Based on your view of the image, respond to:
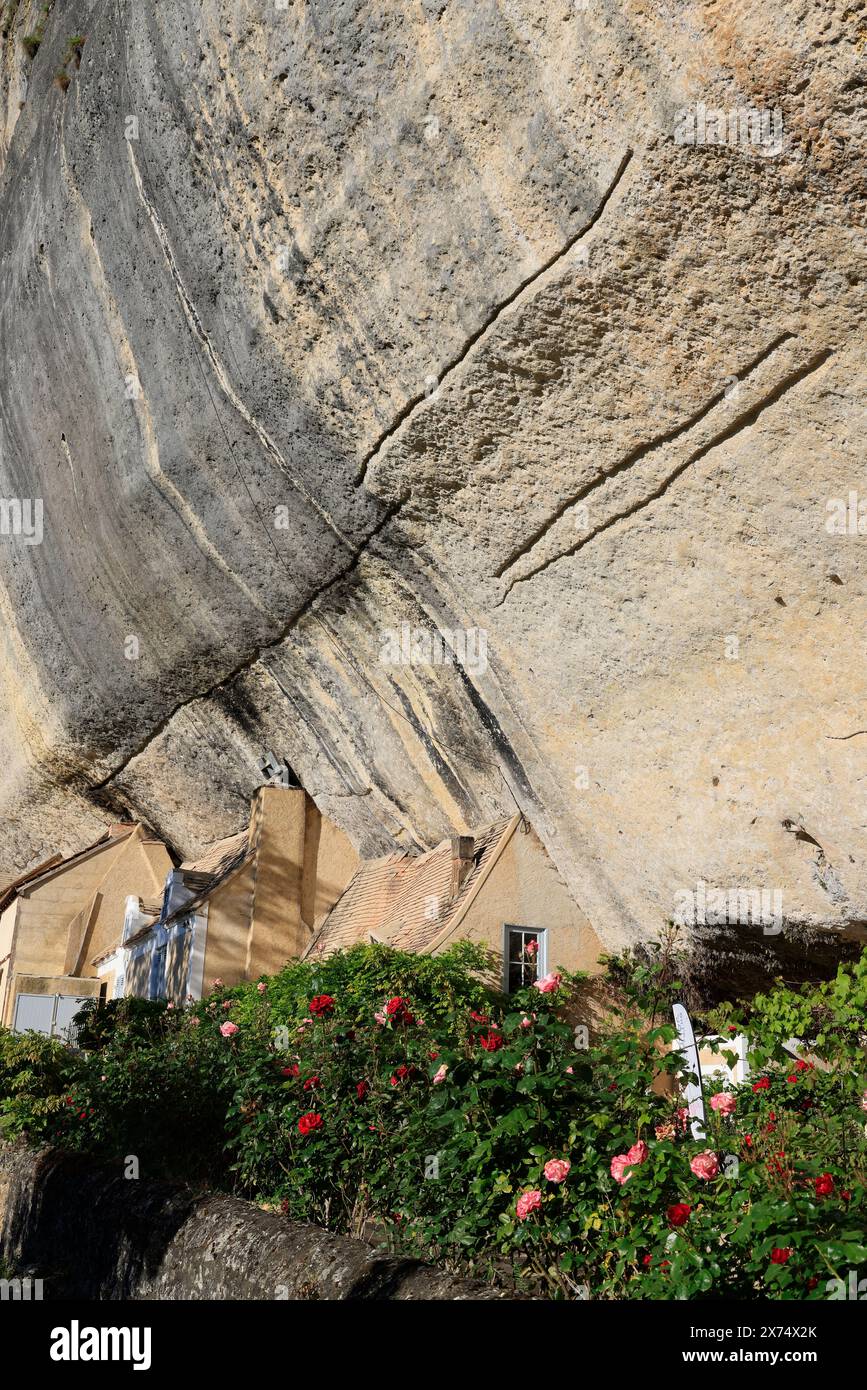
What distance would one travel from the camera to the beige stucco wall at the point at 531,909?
32.9 feet

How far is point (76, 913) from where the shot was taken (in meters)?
17.7

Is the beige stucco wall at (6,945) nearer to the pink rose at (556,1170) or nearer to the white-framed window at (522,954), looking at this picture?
the white-framed window at (522,954)

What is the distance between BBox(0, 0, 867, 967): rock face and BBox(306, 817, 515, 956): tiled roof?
0.51 meters

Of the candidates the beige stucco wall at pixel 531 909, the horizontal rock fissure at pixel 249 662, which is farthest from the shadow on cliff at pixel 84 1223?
the horizontal rock fissure at pixel 249 662

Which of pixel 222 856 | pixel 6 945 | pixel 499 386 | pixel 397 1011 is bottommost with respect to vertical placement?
pixel 397 1011

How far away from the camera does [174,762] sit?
46.9 feet

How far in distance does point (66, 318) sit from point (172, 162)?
9.43ft

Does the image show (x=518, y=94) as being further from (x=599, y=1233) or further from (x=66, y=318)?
(x=66, y=318)

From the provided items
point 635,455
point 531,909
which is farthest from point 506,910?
point 635,455

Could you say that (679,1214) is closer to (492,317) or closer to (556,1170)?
(556,1170)

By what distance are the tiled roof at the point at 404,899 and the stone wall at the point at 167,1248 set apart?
4199 millimetres

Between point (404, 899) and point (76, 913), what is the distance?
8564 millimetres

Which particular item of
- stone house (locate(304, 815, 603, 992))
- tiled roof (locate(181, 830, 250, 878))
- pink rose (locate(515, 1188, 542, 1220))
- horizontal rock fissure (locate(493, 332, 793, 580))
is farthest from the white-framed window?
pink rose (locate(515, 1188, 542, 1220))

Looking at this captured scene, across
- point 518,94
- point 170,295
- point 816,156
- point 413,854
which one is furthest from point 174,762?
point 816,156
